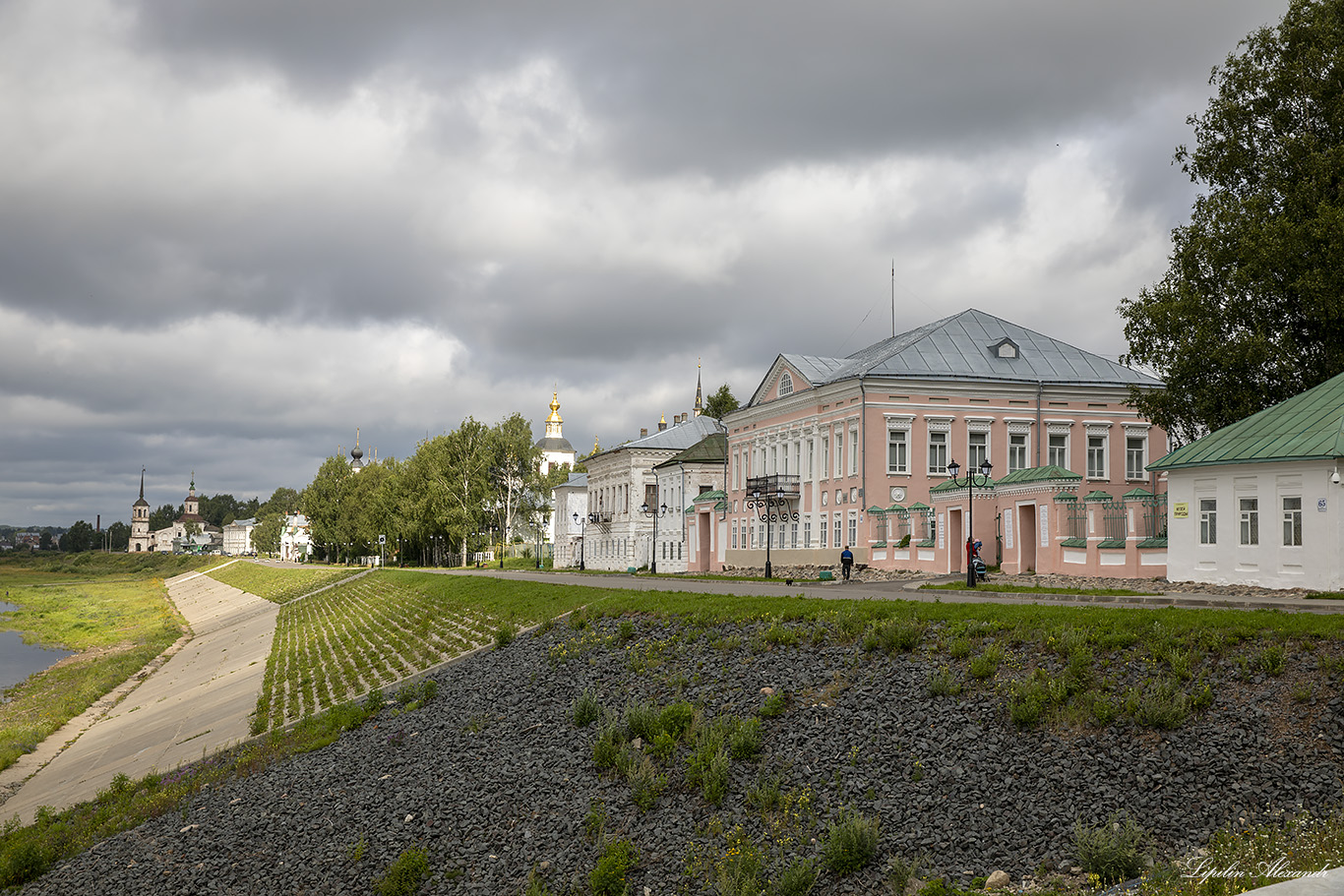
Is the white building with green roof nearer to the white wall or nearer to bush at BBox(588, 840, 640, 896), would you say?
the white wall

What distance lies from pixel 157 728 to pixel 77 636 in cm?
4050

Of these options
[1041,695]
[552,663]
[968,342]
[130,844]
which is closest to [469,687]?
[552,663]

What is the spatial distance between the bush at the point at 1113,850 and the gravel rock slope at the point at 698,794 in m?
0.28

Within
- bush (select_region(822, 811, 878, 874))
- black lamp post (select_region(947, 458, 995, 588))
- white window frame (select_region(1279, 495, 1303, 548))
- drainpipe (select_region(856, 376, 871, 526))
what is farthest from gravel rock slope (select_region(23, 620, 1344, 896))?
drainpipe (select_region(856, 376, 871, 526))

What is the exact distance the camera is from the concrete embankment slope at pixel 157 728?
25391mm

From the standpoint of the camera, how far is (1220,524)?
26109mm

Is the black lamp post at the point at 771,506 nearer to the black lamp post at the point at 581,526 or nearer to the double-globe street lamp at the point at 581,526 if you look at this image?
the double-globe street lamp at the point at 581,526

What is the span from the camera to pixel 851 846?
1148 centimetres

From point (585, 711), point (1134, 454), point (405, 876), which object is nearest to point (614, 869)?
point (405, 876)

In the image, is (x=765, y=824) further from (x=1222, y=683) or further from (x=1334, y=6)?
(x=1334, y=6)

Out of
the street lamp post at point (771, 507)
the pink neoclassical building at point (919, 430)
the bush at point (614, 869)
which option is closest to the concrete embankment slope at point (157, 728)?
the bush at point (614, 869)

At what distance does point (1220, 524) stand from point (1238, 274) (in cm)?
1044

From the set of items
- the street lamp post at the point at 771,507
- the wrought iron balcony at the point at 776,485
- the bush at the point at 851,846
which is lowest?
the bush at the point at 851,846

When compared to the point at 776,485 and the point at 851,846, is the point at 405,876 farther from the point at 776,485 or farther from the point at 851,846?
the point at 776,485
